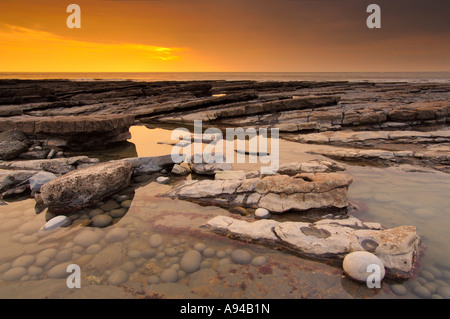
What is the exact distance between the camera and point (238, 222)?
289 centimetres

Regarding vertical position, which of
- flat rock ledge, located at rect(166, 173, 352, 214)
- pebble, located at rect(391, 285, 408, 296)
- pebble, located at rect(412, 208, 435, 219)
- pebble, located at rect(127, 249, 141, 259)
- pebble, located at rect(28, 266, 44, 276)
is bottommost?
pebble, located at rect(391, 285, 408, 296)

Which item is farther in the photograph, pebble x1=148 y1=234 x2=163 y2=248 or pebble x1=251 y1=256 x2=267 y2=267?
pebble x1=148 y1=234 x2=163 y2=248

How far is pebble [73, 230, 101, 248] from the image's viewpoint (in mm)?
2619

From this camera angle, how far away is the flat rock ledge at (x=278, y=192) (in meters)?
3.17

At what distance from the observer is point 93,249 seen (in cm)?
254

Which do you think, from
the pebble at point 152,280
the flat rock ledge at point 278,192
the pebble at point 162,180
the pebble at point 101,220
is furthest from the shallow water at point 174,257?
the pebble at point 162,180

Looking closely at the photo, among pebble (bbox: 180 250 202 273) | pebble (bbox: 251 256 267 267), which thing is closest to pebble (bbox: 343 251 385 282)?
pebble (bbox: 251 256 267 267)

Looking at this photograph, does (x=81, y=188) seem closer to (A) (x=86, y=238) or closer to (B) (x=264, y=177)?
(A) (x=86, y=238)

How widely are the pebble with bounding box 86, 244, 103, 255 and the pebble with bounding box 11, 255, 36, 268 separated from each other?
1.51 feet

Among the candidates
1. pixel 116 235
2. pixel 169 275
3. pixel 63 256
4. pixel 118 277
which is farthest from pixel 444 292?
pixel 63 256

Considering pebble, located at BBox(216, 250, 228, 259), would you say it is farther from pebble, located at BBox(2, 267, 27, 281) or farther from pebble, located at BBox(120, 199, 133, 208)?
pebble, located at BBox(2, 267, 27, 281)

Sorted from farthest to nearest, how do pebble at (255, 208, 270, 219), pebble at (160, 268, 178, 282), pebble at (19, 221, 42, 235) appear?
1. pebble at (255, 208, 270, 219)
2. pebble at (19, 221, 42, 235)
3. pebble at (160, 268, 178, 282)

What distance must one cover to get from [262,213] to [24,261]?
2469mm

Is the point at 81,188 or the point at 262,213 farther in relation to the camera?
the point at 81,188
